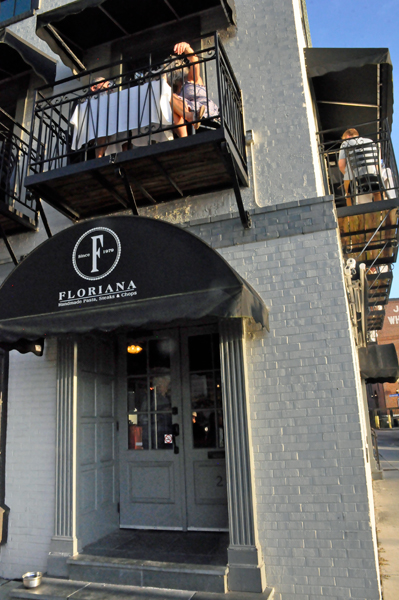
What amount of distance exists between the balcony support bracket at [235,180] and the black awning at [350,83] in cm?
149

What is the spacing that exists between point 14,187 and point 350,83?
4913 millimetres

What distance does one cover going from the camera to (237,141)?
202 inches

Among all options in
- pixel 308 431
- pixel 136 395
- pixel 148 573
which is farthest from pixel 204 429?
pixel 148 573

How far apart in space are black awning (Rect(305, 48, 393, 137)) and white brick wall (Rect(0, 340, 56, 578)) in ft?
15.6

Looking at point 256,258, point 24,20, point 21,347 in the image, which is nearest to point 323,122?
point 256,258

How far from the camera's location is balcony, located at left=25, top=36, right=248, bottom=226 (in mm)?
4785

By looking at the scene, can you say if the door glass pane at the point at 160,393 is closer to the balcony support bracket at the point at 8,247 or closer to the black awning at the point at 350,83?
the balcony support bracket at the point at 8,247

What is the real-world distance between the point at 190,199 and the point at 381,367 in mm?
4336

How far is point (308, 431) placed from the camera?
443cm

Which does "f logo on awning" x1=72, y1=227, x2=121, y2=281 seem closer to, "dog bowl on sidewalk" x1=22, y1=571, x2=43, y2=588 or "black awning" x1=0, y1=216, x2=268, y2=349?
"black awning" x1=0, y1=216, x2=268, y2=349

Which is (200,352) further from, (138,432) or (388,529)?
(388,529)

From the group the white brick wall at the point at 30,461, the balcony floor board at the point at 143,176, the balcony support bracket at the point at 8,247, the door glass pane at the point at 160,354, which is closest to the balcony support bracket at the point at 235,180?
the balcony floor board at the point at 143,176

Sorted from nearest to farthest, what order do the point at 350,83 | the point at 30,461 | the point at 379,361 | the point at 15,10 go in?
the point at 30,461
the point at 350,83
the point at 379,361
the point at 15,10

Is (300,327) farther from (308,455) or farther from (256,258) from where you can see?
(308,455)
